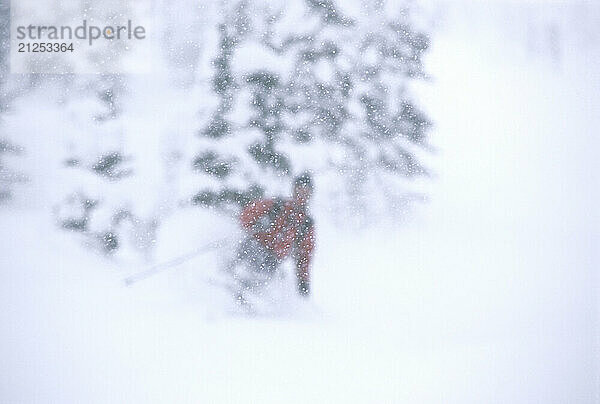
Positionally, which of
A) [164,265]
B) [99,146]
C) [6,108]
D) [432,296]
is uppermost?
[6,108]

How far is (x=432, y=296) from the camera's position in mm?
2275

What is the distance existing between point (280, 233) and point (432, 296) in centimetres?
77

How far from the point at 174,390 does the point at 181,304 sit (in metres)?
0.39

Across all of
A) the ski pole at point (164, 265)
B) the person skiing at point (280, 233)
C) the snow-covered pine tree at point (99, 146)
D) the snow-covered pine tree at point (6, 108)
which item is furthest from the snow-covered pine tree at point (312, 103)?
the snow-covered pine tree at point (6, 108)

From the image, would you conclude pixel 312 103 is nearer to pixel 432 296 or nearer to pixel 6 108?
pixel 432 296

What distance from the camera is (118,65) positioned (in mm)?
2277

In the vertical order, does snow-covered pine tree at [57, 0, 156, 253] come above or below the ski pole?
above

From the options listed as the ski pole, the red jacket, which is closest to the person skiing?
the red jacket

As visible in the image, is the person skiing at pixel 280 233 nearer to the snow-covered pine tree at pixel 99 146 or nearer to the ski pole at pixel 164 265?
the ski pole at pixel 164 265

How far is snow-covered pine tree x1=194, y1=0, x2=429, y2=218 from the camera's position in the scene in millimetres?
2262

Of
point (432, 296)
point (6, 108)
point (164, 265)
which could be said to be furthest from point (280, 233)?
point (6, 108)

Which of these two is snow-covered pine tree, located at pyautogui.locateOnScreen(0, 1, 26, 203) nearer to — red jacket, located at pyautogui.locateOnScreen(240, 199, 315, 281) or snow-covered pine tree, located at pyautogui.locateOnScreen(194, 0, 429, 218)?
snow-covered pine tree, located at pyautogui.locateOnScreen(194, 0, 429, 218)

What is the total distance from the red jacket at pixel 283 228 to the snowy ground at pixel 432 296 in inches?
3.0

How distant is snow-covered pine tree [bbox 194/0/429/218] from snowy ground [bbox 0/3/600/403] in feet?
0.49
